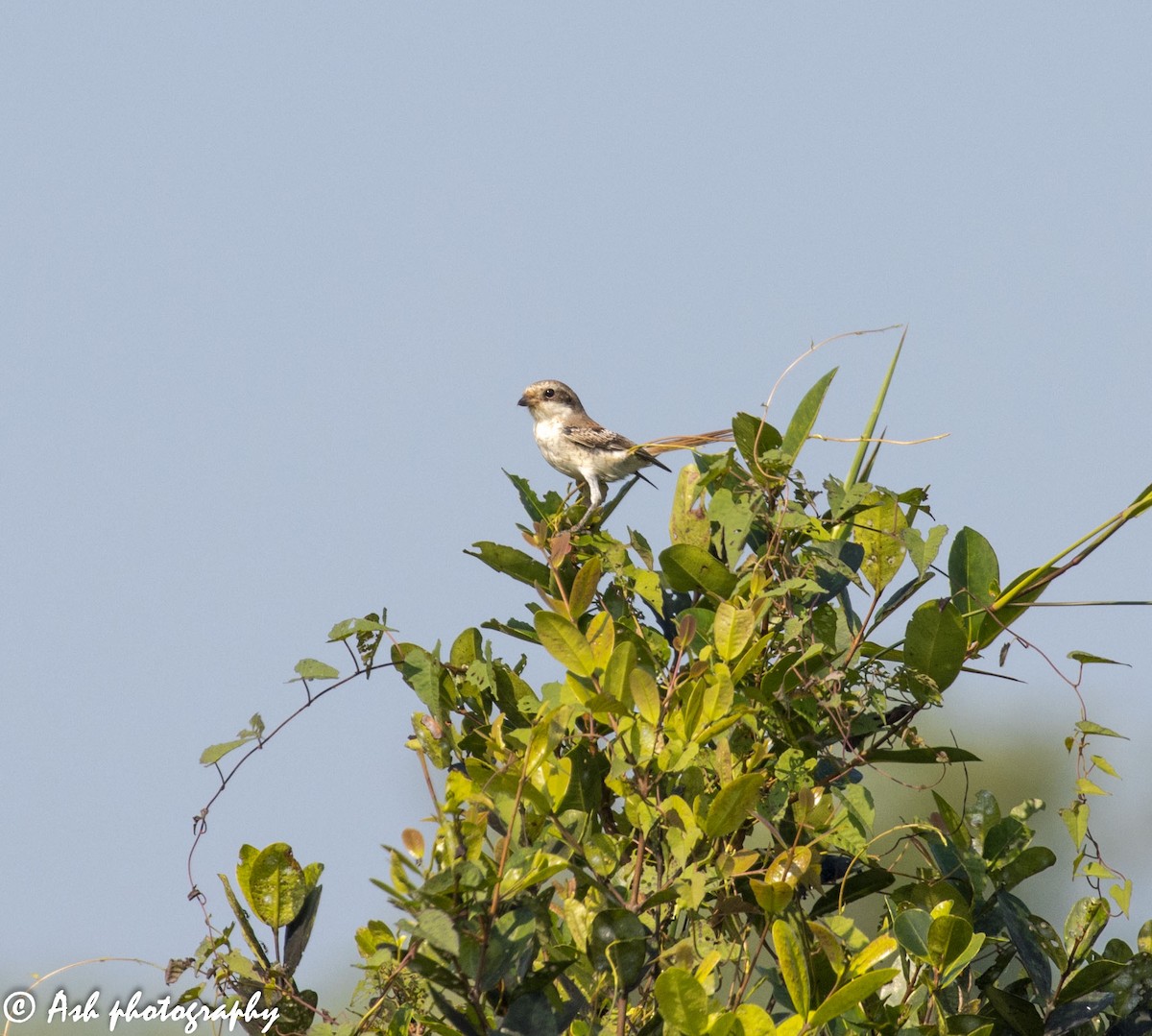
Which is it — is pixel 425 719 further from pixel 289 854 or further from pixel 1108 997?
pixel 1108 997

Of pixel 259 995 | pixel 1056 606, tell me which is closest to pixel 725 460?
pixel 1056 606

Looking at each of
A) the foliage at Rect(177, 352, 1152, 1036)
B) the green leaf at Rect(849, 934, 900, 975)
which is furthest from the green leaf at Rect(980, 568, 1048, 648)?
the green leaf at Rect(849, 934, 900, 975)

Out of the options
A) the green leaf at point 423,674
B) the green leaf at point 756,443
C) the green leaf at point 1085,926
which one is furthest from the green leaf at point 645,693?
the green leaf at point 1085,926

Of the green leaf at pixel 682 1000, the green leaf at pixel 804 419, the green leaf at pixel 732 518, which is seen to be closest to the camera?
the green leaf at pixel 682 1000

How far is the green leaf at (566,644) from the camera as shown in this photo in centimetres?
250

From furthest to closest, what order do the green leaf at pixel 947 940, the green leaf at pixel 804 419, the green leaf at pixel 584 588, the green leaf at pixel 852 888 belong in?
1. the green leaf at pixel 804 419
2. the green leaf at pixel 852 888
3. the green leaf at pixel 584 588
4. the green leaf at pixel 947 940

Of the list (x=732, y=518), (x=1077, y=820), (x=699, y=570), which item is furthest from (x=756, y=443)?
(x=1077, y=820)

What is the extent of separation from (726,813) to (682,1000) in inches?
13.5

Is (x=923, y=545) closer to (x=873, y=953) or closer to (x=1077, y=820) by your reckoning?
(x=1077, y=820)

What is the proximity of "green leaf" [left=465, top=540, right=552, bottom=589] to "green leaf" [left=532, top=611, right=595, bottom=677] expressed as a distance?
60 centimetres

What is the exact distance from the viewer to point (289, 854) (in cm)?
291

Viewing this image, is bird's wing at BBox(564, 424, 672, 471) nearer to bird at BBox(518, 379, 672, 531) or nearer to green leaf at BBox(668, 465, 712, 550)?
bird at BBox(518, 379, 672, 531)

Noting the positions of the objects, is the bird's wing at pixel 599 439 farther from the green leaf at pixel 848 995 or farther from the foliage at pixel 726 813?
the green leaf at pixel 848 995

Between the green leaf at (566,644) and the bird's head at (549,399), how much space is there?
5614 millimetres
